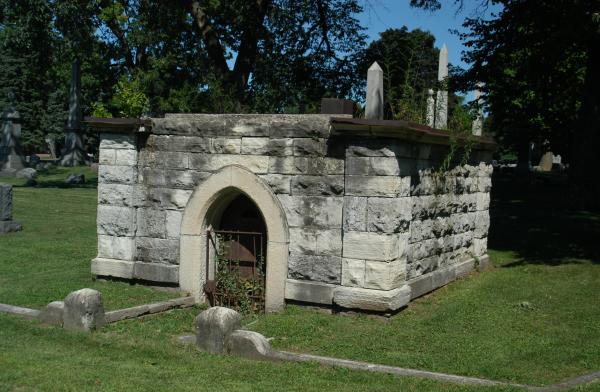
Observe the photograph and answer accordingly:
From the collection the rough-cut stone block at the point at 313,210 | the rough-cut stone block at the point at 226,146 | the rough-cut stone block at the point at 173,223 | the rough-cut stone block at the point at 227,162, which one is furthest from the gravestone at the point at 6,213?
the rough-cut stone block at the point at 313,210

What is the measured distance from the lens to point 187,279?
9406 mm

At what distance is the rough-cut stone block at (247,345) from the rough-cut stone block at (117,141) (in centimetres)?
391

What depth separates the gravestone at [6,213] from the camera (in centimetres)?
1481

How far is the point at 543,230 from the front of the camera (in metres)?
15.8

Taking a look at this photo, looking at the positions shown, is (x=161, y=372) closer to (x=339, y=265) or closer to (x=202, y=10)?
(x=339, y=265)

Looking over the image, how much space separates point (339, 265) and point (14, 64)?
145 feet

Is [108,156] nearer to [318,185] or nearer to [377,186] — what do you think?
[318,185]

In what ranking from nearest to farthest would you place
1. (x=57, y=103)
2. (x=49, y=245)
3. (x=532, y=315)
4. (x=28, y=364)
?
(x=28, y=364) < (x=532, y=315) < (x=49, y=245) < (x=57, y=103)

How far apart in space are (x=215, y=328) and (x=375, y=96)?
11.1ft

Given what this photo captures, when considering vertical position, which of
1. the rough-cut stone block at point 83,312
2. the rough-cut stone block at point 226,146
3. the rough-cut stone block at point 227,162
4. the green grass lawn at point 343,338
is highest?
the rough-cut stone block at point 226,146

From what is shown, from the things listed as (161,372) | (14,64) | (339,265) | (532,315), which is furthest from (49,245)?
(14,64)

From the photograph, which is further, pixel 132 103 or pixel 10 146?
pixel 10 146

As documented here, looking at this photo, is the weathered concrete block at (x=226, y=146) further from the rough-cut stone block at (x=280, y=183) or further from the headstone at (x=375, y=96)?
the headstone at (x=375, y=96)

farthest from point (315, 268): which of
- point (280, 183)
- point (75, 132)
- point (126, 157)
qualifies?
point (75, 132)
